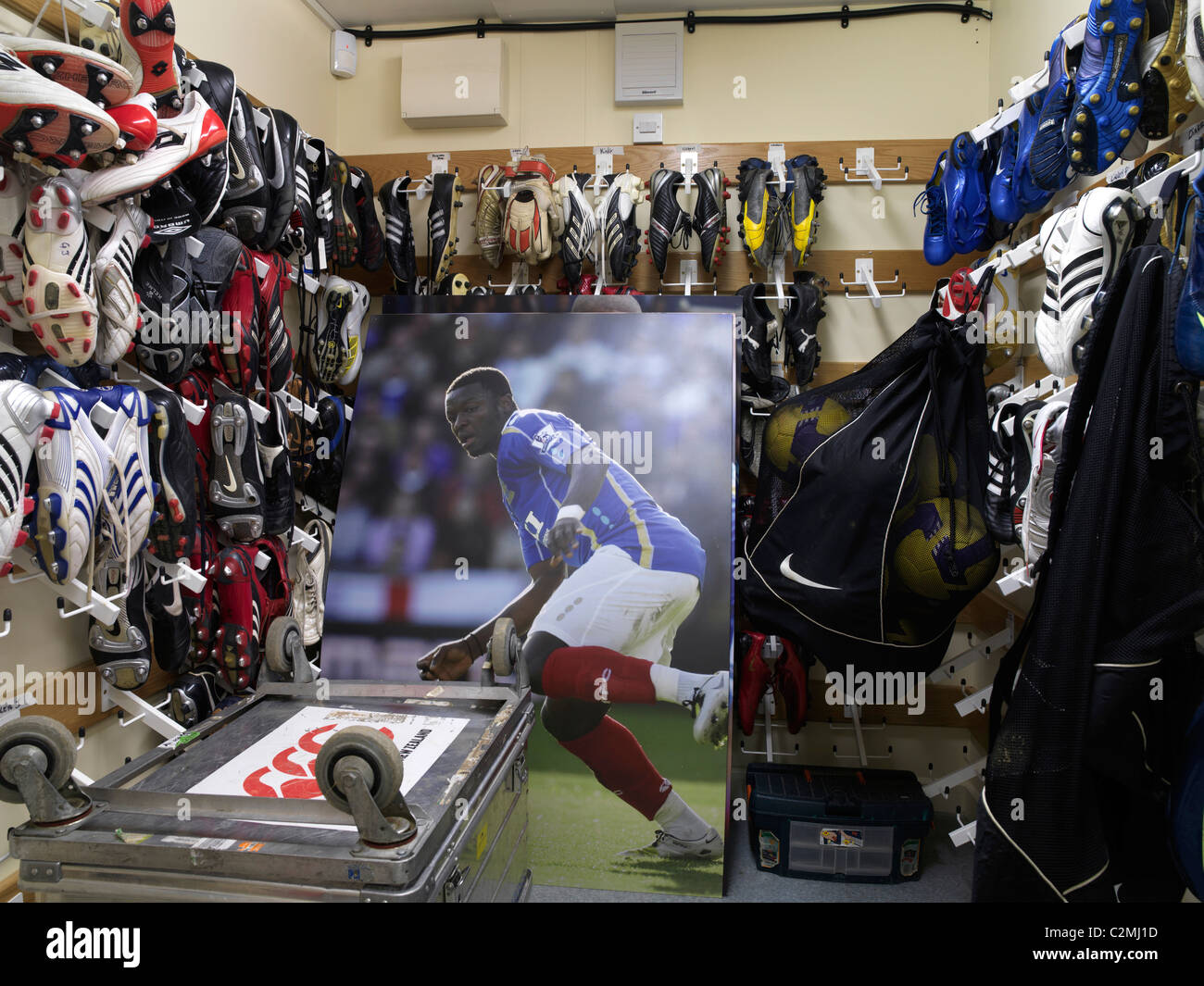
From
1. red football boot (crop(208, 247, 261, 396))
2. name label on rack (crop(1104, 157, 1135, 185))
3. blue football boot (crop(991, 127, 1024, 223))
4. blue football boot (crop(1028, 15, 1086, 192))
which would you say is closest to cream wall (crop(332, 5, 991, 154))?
blue football boot (crop(991, 127, 1024, 223))

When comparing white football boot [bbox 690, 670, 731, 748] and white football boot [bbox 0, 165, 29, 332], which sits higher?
white football boot [bbox 0, 165, 29, 332]

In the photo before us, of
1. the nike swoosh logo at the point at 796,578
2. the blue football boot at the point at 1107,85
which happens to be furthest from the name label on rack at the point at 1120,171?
the nike swoosh logo at the point at 796,578

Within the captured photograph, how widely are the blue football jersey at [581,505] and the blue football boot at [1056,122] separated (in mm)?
1401

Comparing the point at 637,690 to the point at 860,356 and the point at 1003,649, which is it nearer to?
the point at 1003,649

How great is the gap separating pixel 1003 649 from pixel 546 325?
195 cm

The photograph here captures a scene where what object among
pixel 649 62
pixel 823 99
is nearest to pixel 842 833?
pixel 823 99

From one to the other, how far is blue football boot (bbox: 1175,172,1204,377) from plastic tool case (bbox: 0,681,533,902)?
1.43 meters

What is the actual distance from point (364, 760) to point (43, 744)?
1.72 feet

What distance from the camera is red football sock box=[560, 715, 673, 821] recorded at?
244 cm

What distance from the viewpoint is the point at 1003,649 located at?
9.26 ft

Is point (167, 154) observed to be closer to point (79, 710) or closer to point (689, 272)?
point (79, 710)

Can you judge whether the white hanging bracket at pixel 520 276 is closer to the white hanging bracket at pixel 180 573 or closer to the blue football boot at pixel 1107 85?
the white hanging bracket at pixel 180 573

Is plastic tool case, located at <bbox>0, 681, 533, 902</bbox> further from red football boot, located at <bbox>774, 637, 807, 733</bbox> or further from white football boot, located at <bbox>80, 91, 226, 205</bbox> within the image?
red football boot, located at <bbox>774, 637, 807, 733</bbox>

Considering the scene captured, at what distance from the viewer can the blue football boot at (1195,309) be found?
4.41 feet
